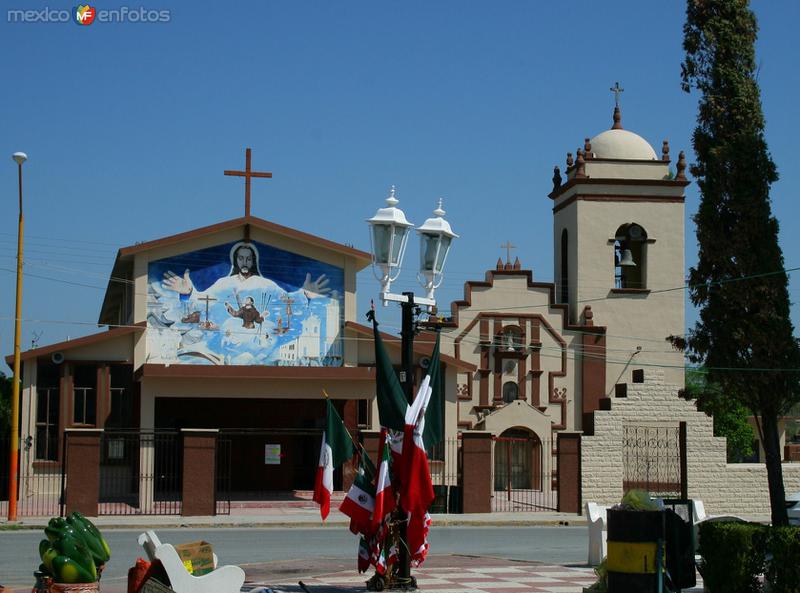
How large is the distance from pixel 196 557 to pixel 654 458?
2314 cm

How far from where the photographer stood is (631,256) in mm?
43250

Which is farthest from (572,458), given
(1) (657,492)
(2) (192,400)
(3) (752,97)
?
(3) (752,97)

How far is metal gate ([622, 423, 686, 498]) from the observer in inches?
1310

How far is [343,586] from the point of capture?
50.8 ft

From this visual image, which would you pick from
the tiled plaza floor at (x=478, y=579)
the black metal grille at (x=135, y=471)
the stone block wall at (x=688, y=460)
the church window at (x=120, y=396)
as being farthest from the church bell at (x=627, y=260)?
the tiled plaza floor at (x=478, y=579)

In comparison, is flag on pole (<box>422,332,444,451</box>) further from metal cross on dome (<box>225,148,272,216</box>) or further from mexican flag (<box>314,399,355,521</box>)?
metal cross on dome (<box>225,148,272,216</box>)

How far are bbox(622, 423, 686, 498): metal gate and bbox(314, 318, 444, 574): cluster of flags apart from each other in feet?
64.6

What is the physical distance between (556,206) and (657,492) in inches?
596

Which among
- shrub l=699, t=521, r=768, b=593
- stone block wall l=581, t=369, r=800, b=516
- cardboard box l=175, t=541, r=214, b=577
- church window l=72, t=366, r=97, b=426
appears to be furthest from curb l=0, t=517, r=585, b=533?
shrub l=699, t=521, r=768, b=593

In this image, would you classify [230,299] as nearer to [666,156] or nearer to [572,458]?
[572,458]

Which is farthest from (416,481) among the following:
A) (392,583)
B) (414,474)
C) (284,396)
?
(284,396)

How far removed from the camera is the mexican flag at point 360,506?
569 inches

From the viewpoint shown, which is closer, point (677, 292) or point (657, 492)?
point (657, 492)

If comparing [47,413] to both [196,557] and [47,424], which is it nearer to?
[47,424]
